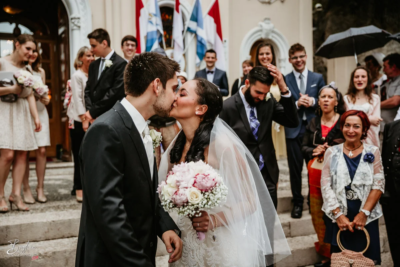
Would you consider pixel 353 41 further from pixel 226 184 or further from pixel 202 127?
pixel 226 184

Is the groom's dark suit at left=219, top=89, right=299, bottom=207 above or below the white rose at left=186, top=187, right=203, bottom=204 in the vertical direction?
above

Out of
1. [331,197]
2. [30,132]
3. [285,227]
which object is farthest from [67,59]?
[331,197]

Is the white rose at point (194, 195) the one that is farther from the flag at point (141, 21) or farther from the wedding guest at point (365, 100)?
the flag at point (141, 21)

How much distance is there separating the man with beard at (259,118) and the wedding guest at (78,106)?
2.35 metres

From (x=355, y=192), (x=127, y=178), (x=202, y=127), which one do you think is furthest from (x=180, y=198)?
(x=355, y=192)

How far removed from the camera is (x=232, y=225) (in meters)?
2.66

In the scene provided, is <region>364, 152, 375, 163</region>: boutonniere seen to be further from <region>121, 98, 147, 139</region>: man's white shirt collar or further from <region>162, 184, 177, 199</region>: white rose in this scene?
<region>121, 98, 147, 139</region>: man's white shirt collar

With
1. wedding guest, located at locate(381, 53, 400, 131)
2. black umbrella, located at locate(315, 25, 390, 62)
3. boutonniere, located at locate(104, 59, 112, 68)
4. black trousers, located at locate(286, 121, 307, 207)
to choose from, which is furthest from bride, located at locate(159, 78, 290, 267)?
black umbrella, located at locate(315, 25, 390, 62)

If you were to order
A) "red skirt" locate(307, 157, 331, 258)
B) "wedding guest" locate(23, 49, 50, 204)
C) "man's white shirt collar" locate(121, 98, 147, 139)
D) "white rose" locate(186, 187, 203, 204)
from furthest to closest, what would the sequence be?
1. "wedding guest" locate(23, 49, 50, 204)
2. "red skirt" locate(307, 157, 331, 258)
3. "white rose" locate(186, 187, 203, 204)
4. "man's white shirt collar" locate(121, 98, 147, 139)

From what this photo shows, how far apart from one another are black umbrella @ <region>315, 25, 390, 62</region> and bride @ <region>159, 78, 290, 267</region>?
14.6 feet

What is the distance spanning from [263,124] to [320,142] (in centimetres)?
118

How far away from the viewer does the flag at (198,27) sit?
9.58m

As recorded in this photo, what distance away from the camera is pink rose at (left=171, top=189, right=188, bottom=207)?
2306 mm

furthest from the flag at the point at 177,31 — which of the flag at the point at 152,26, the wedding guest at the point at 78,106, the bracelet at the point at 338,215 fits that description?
the bracelet at the point at 338,215
